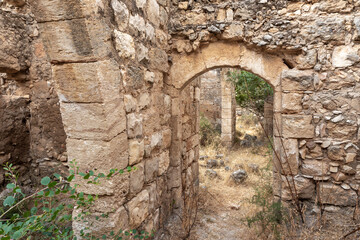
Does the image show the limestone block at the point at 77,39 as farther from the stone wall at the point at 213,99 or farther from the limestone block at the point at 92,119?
the stone wall at the point at 213,99

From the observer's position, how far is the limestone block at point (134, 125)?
1.91 meters

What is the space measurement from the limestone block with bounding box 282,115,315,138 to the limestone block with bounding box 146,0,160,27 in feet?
5.56

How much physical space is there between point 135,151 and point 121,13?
1100mm

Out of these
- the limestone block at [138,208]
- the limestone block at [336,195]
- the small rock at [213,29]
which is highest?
the small rock at [213,29]

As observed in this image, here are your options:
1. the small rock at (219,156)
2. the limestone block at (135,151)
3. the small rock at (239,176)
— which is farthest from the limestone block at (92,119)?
the small rock at (219,156)

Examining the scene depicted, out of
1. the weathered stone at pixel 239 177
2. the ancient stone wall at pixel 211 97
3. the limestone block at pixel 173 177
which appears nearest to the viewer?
the limestone block at pixel 173 177

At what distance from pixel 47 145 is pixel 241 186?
3453mm

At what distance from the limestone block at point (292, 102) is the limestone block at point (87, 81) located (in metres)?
1.78

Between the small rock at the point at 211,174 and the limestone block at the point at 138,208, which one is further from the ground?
the limestone block at the point at 138,208

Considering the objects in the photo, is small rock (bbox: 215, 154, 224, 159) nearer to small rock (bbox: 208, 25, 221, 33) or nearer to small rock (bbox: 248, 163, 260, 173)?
small rock (bbox: 248, 163, 260, 173)

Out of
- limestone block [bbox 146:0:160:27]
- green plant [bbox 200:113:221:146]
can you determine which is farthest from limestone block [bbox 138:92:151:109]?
green plant [bbox 200:113:221:146]

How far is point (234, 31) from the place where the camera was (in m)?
2.55

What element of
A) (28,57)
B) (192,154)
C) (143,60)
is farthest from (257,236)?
(28,57)

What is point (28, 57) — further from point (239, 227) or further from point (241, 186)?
point (241, 186)
